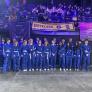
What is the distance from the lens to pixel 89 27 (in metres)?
22.7

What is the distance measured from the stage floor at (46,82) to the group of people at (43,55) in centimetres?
98

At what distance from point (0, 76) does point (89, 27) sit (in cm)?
678

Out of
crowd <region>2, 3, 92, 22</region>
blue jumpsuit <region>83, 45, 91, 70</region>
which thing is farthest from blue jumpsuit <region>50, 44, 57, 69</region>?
crowd <region>2, 3, 92, 22</region>

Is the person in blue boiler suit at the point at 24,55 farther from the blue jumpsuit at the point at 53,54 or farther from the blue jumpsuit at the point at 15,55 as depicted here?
the blue jumpsuit at the point at 53,54

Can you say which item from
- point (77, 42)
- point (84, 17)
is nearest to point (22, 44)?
point (77, 42)

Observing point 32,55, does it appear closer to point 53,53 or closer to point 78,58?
point 53,53

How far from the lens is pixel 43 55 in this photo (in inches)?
834

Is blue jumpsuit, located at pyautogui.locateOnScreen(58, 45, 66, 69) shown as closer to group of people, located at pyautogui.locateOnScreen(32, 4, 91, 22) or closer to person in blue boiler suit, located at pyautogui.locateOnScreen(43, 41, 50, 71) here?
person in blue boiler suit, located at pyautogui.locateOnScreen(43, 41, 50, 71)

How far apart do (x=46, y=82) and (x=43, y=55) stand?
4589mm

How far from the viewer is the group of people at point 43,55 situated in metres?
20.9

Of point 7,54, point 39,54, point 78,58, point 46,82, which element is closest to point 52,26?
point 39,54

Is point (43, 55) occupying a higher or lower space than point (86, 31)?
lower

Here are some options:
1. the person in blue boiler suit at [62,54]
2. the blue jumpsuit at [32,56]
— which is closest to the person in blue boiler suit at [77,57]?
the person in blue boiler suit at [62,54]

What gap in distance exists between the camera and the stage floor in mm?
14856
